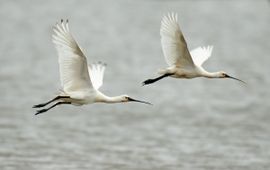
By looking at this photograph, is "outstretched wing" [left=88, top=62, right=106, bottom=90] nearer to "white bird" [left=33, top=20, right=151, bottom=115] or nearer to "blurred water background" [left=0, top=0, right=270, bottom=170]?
"white bird" [left=33, top=20, right=151, bottom=115]

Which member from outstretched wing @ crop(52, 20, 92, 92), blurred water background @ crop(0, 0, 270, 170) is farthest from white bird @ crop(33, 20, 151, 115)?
blurred water background @ crop(0, 0, 270, 170)

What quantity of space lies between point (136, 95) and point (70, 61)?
1116cm

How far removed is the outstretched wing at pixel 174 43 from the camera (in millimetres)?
14719

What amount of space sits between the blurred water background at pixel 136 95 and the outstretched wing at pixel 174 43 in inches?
153

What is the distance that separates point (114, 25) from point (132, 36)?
1970mm

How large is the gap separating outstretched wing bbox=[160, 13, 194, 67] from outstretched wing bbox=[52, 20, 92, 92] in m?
1.21

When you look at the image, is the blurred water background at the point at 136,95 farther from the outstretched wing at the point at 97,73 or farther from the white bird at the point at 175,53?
the white bird at the point at 175,53

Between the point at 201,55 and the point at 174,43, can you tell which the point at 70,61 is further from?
the point at 201,55

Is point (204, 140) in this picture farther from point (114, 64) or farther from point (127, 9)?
point (127, 9)

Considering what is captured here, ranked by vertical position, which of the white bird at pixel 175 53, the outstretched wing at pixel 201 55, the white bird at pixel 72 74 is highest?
the outstretched wing at pixel 201 55

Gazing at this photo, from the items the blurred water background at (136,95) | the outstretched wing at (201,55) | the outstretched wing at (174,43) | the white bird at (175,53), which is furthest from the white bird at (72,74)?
the blurred water background at (136,95)

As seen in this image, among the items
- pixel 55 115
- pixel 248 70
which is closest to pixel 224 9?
pixel 248 70

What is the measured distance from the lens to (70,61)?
14.5 metres

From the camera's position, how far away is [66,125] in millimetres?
22047
